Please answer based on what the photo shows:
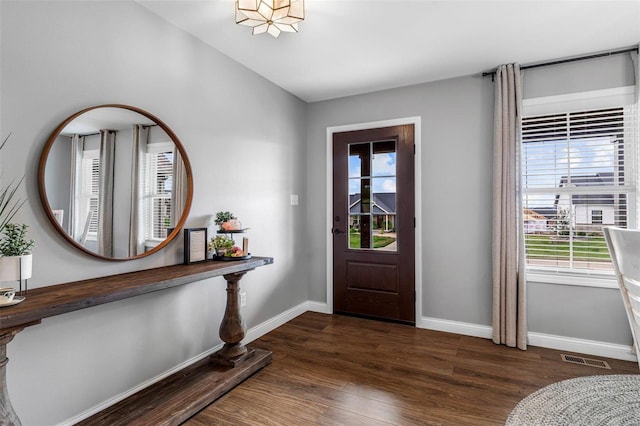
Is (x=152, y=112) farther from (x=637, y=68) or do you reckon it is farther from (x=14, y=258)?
(x=637, y=68)

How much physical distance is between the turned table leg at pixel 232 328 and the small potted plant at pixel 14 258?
3.88 ft

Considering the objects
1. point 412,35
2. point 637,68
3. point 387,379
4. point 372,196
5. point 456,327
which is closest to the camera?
point 387,379

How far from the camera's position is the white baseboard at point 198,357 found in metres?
1.85

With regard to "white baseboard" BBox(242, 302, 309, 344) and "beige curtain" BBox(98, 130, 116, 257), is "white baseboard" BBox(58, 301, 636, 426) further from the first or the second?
"beige curtain" BBox(98, 130, 116, 257)

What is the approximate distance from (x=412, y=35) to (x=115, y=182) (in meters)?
2.26

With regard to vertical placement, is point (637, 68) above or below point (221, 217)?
above

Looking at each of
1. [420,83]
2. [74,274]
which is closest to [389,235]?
[420,83]

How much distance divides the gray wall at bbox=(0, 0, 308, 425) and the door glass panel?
0.92 m

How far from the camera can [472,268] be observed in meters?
3.20

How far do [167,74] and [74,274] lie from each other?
141 centimetres

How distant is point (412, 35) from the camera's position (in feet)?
8.20

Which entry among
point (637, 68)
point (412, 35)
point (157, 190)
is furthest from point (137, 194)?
point (637, 68)

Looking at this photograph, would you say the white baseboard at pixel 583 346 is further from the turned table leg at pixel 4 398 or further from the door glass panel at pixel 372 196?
the turned table leg at pixel 4 398

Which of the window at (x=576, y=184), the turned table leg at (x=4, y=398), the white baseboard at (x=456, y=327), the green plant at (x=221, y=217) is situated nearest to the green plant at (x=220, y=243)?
the green plant at (x=221, y=217)
